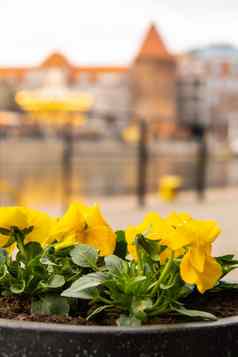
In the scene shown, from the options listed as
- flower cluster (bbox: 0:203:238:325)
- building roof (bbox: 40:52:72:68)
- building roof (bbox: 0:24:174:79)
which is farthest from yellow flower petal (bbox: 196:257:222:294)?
building roof (bbox: 40:52:72:68)

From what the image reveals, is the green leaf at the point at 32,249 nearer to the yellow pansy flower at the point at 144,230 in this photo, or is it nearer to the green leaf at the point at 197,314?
the yellow pansy flower at the point at 144,230

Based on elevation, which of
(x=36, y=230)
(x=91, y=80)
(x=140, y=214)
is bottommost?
(x=140, y=214)

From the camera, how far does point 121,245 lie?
68.1 inches

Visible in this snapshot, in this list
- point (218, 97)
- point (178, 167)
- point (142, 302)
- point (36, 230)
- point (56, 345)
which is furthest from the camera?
point (218, 97)

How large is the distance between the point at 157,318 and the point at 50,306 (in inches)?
6.7

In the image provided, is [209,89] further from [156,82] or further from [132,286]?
[132,286]

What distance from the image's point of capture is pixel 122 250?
67.9 inches

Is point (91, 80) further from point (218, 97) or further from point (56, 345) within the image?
point (56, 345)

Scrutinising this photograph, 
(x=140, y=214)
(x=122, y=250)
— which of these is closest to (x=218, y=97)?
(x=140, y=214)

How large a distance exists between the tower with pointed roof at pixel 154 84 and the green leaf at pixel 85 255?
66.2 metres

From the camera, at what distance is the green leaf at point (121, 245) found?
1.73 m

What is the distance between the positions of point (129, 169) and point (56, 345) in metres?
22.6

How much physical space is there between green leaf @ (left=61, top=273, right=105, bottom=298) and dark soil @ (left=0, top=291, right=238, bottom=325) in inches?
1.6

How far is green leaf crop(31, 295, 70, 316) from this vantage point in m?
1.48
